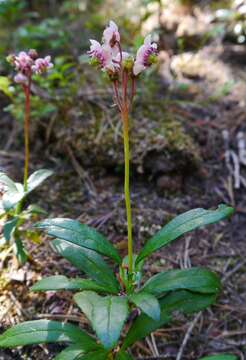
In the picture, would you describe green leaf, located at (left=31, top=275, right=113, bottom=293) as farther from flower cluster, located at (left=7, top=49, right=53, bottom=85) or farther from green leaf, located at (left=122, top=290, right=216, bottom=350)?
flower cluster, located at (left=7, top=49, right=53, bottom=85)

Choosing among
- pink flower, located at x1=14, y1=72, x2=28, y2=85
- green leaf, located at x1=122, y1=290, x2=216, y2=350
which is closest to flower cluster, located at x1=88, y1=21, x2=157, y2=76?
pink flower, located at x1=14, y1=72, x2=28, y2=85

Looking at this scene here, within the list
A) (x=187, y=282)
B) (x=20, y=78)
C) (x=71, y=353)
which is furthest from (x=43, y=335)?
(x=20, y=78)

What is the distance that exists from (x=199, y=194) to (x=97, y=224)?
623 millimetres

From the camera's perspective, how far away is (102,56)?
4.79 ft

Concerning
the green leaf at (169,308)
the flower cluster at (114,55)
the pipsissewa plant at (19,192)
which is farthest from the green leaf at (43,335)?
the flower cluster at (114,55)

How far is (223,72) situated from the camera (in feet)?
10.7

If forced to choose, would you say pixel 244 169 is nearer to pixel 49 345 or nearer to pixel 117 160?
pixel 117 160

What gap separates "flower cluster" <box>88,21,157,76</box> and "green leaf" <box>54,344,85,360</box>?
931 mm

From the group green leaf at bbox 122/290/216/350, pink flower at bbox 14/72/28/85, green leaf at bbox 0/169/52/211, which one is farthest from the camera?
pink flower at bbox 14/72/28/85

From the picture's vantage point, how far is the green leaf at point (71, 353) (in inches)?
57.4

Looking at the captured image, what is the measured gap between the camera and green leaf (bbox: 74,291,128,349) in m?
1.24

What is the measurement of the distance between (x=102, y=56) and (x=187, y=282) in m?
0.81

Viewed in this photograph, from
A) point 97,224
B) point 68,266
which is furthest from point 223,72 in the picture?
point 68,266

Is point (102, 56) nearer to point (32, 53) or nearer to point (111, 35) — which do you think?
point (111, 35)
